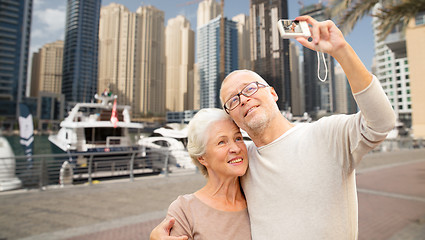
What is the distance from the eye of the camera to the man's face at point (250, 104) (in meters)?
1.09

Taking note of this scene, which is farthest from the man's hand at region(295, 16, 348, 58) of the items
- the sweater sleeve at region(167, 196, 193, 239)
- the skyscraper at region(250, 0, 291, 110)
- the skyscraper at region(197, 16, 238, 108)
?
the skyscraper at region(197, 16, 238, 108)

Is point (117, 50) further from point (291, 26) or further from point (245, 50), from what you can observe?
point (291, 26)

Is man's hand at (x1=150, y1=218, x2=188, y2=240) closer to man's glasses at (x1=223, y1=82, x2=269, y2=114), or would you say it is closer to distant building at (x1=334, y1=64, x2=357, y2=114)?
man's glasses at (x1=223, y1=82, x2=269, y2=114)

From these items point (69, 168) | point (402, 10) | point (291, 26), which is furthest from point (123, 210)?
point (402, 10)

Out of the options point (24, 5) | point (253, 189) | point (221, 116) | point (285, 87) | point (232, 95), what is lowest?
point (253, 189)

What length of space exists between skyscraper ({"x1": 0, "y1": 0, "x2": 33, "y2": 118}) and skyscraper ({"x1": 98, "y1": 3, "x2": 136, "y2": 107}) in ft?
206

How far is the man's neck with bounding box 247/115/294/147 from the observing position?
113 cm

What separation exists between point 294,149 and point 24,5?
319 ft

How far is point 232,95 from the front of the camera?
1.16m

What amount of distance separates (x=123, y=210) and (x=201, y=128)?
14.2 ft

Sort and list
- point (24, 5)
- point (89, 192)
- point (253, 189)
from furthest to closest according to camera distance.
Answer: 1. point (24, 5)
2. point (89, 192)
3. point (253, 189)

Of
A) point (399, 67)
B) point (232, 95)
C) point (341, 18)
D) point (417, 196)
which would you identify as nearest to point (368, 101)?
point (232, 95)

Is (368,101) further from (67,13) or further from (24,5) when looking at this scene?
(24,5)

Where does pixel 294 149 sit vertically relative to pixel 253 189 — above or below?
above
